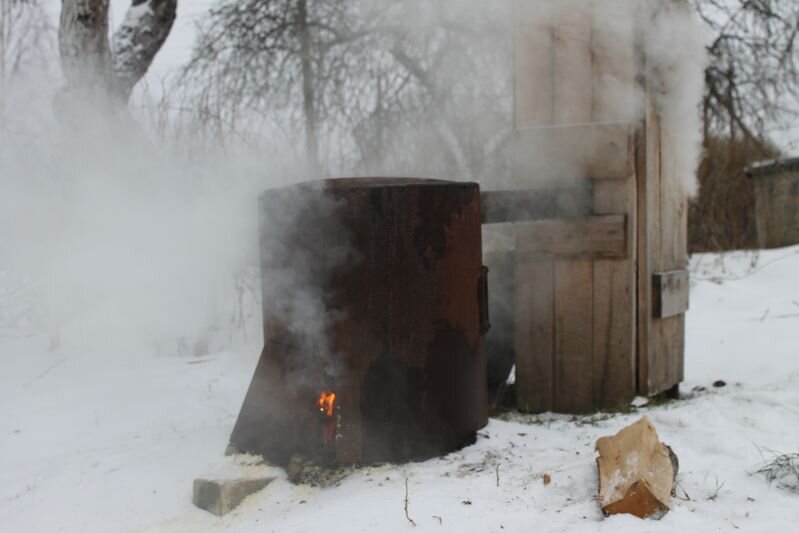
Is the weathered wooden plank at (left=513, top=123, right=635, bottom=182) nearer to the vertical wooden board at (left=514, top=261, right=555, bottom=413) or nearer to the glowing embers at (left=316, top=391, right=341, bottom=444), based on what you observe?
the vertical wooden board at (left=514, top=261, right=555, bottom=413)

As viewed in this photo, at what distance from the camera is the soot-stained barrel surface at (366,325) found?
228 centimetres

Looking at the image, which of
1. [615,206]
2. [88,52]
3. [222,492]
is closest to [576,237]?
[615,206]

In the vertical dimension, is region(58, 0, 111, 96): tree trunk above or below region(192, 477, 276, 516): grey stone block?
above

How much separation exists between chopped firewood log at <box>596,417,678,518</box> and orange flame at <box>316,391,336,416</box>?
0.85 metres

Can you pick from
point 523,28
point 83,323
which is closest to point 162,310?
point 83,323

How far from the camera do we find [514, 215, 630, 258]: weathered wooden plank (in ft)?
9.98

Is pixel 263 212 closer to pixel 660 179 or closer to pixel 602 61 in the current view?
pixel 602 61

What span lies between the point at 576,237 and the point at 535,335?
49cm

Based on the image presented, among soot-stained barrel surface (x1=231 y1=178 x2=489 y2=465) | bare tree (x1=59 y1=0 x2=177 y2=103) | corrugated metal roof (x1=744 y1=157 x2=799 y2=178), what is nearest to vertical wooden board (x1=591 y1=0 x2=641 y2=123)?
soot-stained barrel surface (x1=231 y1=178 x2=489 y2=465)

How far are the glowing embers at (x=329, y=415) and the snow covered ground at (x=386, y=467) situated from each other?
0.16 meters

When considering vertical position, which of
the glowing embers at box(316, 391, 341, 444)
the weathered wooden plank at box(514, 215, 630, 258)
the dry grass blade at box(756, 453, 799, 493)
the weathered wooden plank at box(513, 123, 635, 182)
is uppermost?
the weathered wooden plank at box(513, 123, 635, 182)

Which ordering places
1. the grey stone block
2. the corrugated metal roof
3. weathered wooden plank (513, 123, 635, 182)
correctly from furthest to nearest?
the corrugated metal roof
weathered wooden plank (513, 123, 635, 182)
the grey stone block

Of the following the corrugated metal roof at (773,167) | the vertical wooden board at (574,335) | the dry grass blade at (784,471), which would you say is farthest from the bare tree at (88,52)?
the corrugated metal roof at (773,167)

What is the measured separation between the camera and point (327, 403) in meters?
2.28
